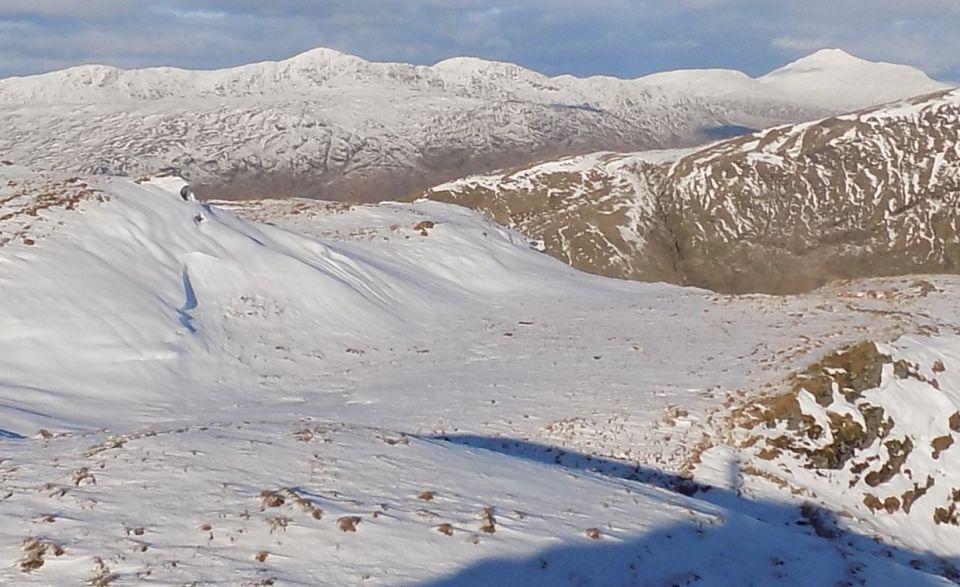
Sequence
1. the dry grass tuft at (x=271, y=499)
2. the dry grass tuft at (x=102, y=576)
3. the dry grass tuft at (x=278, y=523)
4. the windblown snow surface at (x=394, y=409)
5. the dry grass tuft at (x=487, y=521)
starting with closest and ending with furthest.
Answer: the dry grass tuft at (x=102, y=576)
the dry grass tuft at (x=278, y=523)
the windblown snow surface at (x=394, y=409)
the dry grass tuft at (x=271, y=499)
the dry grass tuft at (x=487, y=521)

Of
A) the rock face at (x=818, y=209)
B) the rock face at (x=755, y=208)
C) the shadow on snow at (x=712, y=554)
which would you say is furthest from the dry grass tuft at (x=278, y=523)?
the rock face at (x=818, y=209)

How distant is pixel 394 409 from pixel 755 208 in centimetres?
17464

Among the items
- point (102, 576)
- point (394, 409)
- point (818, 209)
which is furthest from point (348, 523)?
point (818, 209)

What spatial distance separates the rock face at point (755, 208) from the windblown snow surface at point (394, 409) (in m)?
123

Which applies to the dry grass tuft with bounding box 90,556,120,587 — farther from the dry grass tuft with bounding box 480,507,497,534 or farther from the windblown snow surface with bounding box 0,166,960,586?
the dry grass tuft with bounding box 480,507,497,534

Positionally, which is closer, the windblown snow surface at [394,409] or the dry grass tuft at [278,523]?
the dry grass tuft at [278,523]

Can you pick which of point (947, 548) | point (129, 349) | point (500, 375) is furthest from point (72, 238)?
point (947, 548)

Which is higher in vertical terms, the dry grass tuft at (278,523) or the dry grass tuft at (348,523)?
the dry grass tuft at (348,523)

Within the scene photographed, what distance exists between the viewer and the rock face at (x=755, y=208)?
167 meters

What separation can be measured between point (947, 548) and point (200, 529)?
16.4 metres

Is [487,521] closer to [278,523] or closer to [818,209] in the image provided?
[278,523]

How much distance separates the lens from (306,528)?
1123cm

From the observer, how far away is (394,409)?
2205 centimetres

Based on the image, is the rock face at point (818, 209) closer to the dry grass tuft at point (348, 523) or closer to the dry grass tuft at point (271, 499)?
the dry grass tuft at point (271, 499)
